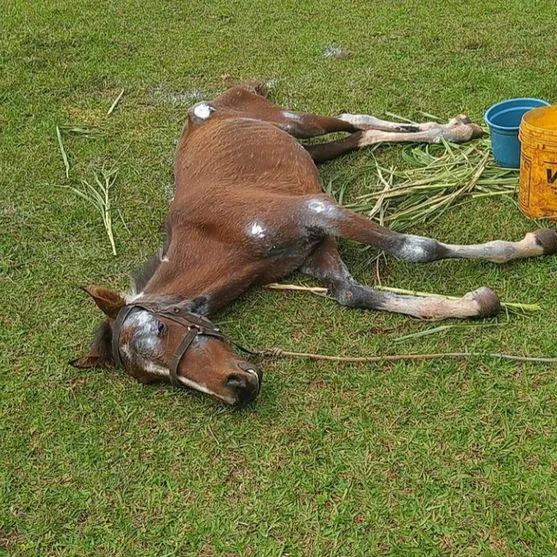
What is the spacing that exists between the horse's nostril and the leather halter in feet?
0.86

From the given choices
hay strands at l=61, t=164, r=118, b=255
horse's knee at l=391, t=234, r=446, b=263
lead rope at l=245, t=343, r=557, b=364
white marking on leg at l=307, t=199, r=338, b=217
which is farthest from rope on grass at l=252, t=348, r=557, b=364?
hay strands at l=61, t=164, r=118, b=255

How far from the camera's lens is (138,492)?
3.11m

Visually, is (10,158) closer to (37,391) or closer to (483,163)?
(37,391)

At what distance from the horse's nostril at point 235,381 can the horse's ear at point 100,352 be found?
2.57 feet

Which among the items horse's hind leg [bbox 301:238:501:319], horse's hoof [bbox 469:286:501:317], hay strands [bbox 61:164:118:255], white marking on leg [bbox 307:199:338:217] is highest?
white marking on leg [bbox 307:199:338:217]

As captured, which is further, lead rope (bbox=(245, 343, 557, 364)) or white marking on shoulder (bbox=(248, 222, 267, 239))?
Result: white marking on shoulder (bbox=(248, 222, 267, 239))

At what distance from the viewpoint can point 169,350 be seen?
130 inches

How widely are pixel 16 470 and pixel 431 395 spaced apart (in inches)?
69.7

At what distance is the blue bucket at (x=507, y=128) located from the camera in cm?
457

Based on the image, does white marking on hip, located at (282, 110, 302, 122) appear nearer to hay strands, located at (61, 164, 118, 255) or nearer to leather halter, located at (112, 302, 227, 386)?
hay strands, located at (61, 164, 118, 255)

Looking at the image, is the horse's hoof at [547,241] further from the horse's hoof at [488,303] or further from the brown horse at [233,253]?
the horse's hoof at [488,303]

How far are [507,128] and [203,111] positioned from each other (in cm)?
195

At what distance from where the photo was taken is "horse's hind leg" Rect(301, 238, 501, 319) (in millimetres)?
3609

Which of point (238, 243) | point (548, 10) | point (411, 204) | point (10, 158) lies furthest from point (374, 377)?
point (548, 10)
